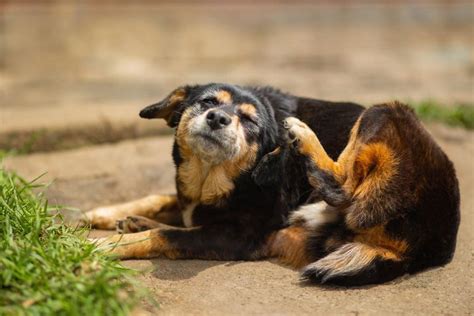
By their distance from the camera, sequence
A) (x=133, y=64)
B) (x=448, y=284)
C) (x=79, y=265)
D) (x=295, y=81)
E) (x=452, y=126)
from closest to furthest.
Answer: (x=79, y=265) < (x=448, y=284) < (x=452, y=126) < (x=295, y=81) < (x=133, y=64)

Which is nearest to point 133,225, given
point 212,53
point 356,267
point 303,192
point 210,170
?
point 210,170

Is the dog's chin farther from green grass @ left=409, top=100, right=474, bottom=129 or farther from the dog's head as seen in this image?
green grass @ left=409, top=100, right=474, bottom=129

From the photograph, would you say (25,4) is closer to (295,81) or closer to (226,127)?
(295,81)

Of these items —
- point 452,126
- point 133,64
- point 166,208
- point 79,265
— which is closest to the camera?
point 79,265

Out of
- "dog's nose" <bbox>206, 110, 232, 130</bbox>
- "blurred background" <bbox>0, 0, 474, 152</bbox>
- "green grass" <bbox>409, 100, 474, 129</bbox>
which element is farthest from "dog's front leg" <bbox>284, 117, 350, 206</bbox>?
"green grass" <bbox>409, 100, 474, 129</bbox>

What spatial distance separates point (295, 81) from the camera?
1088 centimetres

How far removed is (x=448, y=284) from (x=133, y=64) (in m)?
8.77

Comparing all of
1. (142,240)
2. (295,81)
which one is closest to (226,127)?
(142,240)

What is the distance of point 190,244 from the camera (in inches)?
183

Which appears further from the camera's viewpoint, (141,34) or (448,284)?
(141,34)

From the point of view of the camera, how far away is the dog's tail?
14.0ft

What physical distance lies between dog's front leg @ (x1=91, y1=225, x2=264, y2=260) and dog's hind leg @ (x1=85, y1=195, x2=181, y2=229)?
2.25 ft

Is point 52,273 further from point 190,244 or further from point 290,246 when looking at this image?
point 290,246

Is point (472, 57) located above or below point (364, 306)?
above
